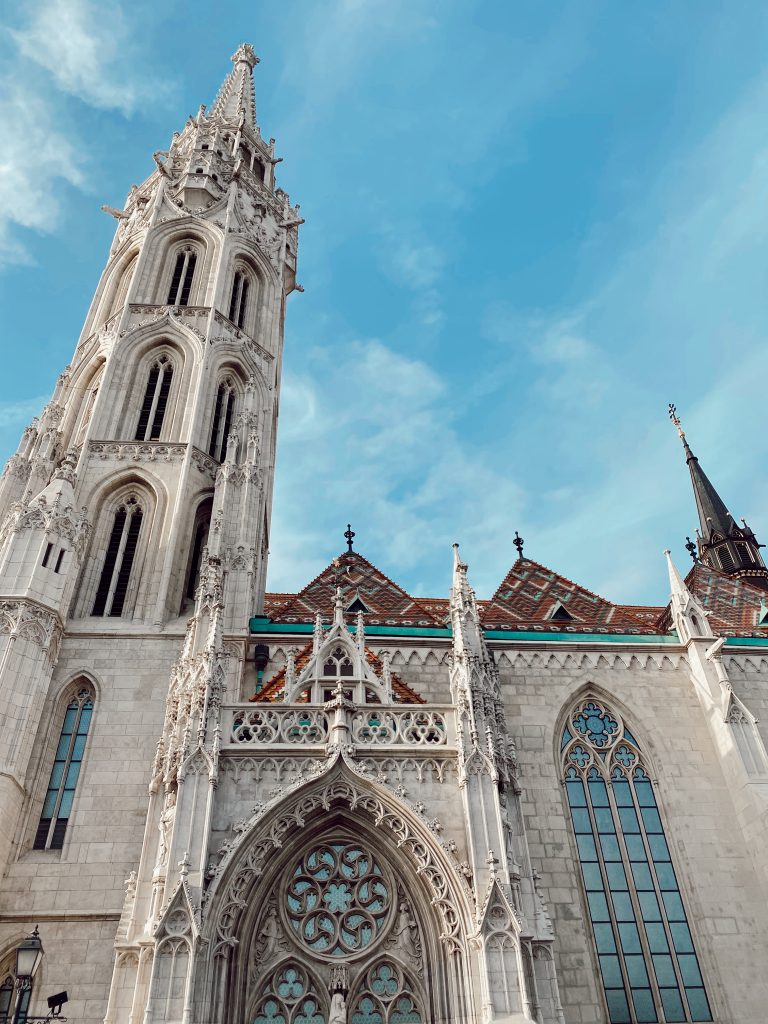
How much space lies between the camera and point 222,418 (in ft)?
69.1

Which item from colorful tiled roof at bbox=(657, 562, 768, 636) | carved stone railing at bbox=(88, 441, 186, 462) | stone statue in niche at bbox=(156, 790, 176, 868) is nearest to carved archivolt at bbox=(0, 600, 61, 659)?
stone statue in niche at bbox=(156, 790, 176, 868)

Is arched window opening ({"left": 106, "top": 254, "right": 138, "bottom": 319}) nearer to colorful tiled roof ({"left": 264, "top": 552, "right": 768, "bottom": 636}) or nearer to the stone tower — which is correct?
the stone tower

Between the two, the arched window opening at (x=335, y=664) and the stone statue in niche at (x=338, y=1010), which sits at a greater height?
the arched window opening at (x=335, y=664)

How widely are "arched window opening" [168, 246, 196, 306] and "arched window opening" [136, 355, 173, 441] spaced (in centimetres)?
268

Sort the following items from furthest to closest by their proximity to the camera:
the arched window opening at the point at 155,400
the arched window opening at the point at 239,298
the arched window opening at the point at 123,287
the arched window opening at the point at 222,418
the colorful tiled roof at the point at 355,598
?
the arched window opening at the point at 239,298 < the arched window opening at the point at 123,287 < the arched window opening at the point at 222,418 < the arched window opening at the point at 155,400 < the colorful tiled roof at the point at 355,598

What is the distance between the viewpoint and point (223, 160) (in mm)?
28531

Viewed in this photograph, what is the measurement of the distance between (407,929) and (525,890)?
5.91 ft

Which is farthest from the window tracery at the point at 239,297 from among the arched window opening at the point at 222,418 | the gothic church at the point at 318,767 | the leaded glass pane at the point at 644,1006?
the leaded glass pane at the point at 644,1006

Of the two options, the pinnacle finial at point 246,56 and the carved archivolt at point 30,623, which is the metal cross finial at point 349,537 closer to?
the carved archivolt at point 30,623

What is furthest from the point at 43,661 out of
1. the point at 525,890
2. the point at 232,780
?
the point at 525,890

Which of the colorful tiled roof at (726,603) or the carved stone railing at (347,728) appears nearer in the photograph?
the carved stone railing at (347,728)

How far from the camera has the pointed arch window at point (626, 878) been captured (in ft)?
41.4

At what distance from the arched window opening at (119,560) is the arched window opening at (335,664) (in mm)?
4840

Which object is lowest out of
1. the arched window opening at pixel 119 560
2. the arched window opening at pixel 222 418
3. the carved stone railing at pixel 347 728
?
the carved stone railing at pixel 347 728
